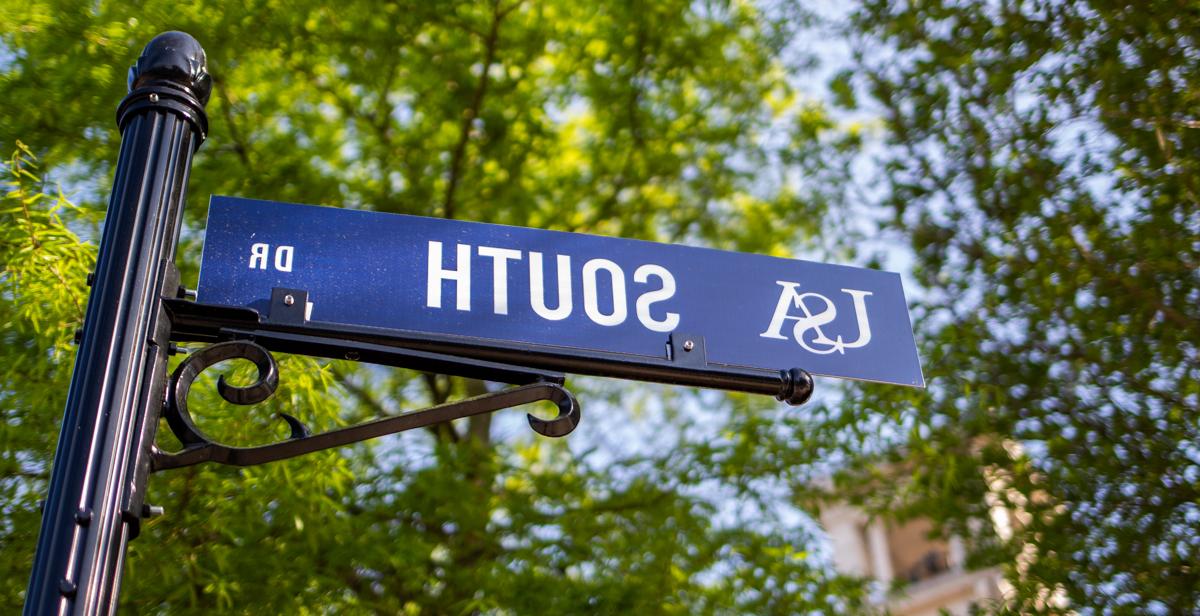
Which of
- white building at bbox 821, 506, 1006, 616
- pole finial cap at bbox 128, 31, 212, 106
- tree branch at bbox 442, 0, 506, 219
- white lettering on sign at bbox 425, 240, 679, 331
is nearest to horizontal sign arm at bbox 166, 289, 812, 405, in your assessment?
white lettering on sign at bbox 425, 240, 679, 331

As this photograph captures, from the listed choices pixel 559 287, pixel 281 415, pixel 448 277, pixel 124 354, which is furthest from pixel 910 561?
pixel 124 354

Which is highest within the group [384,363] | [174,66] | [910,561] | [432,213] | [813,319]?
[910,561]

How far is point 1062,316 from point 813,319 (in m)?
4.94

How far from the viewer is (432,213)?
25.2 feet

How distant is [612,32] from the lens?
26.3 ft

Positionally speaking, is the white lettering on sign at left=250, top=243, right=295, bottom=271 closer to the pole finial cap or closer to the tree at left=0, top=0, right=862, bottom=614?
the pole finial cap

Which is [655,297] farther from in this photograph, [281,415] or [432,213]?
[432,213]

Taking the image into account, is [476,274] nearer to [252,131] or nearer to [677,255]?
[677,255]

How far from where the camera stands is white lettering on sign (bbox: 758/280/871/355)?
9.35 ft

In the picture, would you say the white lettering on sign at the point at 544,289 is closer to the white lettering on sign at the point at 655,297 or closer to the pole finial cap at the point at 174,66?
the white lettering on sign at the point at 655,297

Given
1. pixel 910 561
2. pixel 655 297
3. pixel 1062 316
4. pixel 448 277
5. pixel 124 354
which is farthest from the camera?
pixel 910 561

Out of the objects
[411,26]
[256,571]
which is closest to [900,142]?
[411,26]

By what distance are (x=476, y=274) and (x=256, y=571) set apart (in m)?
3.14

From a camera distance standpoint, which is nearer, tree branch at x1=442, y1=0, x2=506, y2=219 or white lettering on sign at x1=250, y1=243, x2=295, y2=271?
white lettering on sign at x1=250, y1=243, x2=295, y2=271
